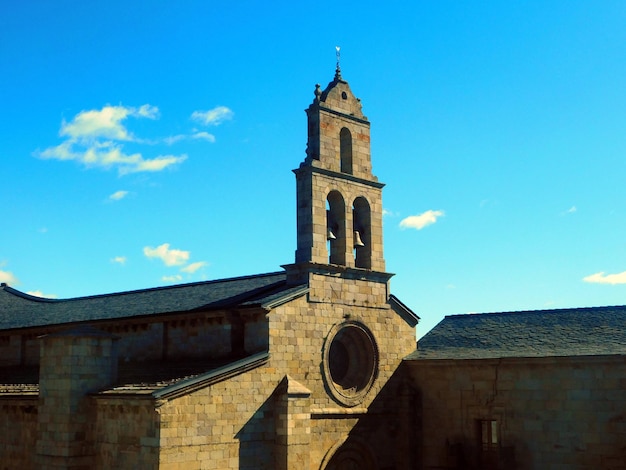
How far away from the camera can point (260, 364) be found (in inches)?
834

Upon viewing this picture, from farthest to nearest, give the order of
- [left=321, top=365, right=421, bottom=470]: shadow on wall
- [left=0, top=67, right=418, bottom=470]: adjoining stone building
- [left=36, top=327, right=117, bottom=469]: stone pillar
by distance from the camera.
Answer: [left=321, top=365, right=421, bottom=470]: shadow on wall → [left=36, top=327, right=117, bottom=469]: stone pillar → [left=0, top=67, right=418, bottom=470]: adjoining stone building

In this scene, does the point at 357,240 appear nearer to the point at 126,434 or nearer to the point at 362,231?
the point at 362,231

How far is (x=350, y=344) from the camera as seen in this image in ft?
82.6

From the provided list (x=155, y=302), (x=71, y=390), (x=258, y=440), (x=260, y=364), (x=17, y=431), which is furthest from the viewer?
(x=155, y=302)

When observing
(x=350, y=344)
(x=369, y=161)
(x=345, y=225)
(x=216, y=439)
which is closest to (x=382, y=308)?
(x=350, y=344)

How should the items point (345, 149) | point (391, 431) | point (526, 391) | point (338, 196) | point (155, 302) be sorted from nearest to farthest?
point (526, 391)
point (338, 196)
point (391, 431)
point (345, 149)
point (155, 302)

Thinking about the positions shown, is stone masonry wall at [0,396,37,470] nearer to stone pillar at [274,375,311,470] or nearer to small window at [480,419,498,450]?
stone pillar at [274,375,311,470]

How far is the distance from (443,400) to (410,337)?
2.72 meters

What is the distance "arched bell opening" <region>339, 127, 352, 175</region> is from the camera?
25.5 meters

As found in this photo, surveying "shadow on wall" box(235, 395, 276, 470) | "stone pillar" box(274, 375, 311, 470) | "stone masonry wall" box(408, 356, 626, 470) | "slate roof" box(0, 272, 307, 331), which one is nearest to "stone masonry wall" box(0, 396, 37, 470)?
"slate roof" box(0, 272, 307, 331)

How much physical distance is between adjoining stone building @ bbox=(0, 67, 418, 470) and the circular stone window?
4 cm

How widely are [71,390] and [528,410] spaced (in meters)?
14.0

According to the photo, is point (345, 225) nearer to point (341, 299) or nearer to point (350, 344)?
point (341, 299)

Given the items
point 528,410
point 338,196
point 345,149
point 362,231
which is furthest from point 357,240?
point 528,410
